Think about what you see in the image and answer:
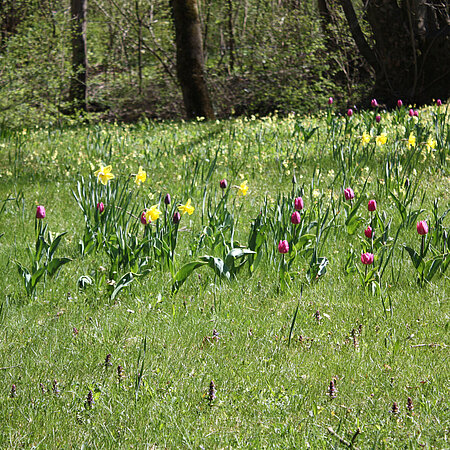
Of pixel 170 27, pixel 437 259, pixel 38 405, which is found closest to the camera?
pixel 38 405

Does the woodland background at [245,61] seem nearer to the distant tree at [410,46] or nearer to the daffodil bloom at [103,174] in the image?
the distant tree at [410,46]

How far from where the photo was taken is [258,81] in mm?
13320

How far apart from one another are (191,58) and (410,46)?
422 cm

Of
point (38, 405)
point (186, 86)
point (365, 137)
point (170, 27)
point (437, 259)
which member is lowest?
point (38, 405)

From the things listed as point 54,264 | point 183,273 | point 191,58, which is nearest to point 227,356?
point 183,273

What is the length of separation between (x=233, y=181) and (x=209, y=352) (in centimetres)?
316

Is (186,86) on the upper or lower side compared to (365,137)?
upper

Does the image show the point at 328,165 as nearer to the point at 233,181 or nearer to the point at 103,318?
the point at 233,181

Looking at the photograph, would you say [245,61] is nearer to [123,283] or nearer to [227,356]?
[123,283]

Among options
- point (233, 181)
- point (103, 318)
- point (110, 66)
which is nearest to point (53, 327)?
point (103, 318)

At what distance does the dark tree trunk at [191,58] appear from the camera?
413 inches

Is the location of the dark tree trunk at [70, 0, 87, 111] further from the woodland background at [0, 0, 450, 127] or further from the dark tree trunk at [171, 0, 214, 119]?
the dark tree trunk at [171, 0, 214, 119]

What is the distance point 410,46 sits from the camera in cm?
1064

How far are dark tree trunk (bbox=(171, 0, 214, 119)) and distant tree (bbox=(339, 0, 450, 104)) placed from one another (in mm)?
3024
